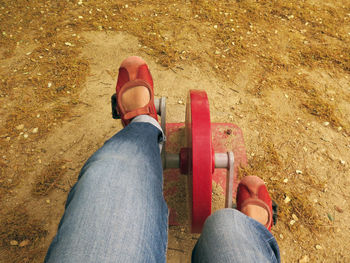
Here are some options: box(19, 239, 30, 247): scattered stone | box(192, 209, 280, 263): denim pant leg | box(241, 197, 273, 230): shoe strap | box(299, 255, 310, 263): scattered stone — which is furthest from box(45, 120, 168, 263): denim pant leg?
box(299, 255, 310, 263): scattered stone

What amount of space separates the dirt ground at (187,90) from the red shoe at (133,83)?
0.49 metres

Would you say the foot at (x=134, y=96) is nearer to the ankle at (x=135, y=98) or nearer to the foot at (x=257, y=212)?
the ankle at (x=135, y=98)

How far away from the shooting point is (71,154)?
1.70 meters

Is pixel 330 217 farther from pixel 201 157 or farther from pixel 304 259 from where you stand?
pixel 201 157

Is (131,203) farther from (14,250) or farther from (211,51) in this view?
(211,51)

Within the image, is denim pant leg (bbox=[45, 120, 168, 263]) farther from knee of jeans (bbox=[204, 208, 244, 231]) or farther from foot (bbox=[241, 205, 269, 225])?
foot (bbox=[241, 205, 269, 225])

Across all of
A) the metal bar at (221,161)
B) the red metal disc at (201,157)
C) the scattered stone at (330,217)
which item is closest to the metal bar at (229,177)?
the metal bar at (221,161)

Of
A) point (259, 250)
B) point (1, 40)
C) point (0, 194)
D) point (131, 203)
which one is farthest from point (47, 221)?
point (1, 40)

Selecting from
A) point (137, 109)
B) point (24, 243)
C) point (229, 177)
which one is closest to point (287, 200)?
point (229, 177)

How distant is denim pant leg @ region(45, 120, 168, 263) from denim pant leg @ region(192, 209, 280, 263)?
154 mm

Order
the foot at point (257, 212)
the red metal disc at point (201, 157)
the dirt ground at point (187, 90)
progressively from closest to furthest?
1. the red metal disc at point (201, 157)
2. the foot at point (257, 212)
3. the dirt ground at point (187, 90)

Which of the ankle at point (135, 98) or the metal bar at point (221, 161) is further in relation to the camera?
the ankle at point (135, 98)

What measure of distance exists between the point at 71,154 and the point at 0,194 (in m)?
0.44

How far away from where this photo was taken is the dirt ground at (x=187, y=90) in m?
1.49
